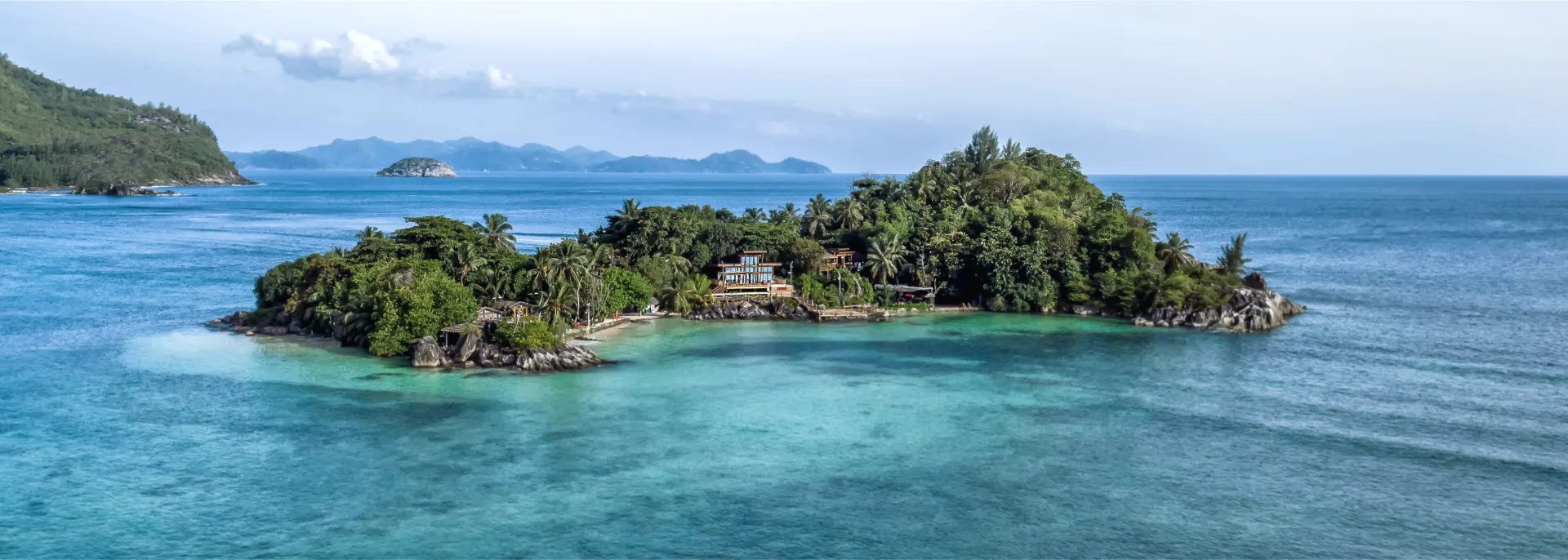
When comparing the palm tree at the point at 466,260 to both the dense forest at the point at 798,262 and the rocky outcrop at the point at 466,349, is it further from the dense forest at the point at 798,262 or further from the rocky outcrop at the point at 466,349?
the rocky outcrop at the point at 466,349

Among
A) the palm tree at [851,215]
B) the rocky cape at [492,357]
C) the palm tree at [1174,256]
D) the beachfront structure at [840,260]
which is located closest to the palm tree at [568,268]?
the rocky cape at [492,357]

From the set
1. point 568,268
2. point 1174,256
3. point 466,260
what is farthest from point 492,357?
point 1174,256

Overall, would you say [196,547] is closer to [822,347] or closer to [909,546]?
[909,546]

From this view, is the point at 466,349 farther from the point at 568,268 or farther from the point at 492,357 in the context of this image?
the point at 568,268

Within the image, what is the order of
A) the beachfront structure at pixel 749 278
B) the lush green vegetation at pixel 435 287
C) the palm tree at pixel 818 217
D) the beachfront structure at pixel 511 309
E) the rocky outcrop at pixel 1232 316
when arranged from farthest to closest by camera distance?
the palm tree at pixel 818 217, the beachfront structure at pixel 749 278, the rocky outcrop at pixel 1232 316, the beachfront structure at pixel 511 309, the lush green vegetation at pixel 435 287

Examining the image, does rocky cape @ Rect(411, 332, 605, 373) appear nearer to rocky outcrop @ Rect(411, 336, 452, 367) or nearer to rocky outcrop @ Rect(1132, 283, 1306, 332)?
rocky outcrop @ Rect(411, 336, 452, 367)

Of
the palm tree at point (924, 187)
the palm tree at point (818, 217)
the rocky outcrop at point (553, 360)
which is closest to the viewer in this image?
the rocky outcrop at point (553, 360)

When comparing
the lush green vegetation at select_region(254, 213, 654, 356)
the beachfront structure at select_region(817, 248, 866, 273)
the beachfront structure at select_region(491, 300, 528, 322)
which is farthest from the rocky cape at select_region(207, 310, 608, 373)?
the beachfront structure at select_region(817, 248, 866, 273)
